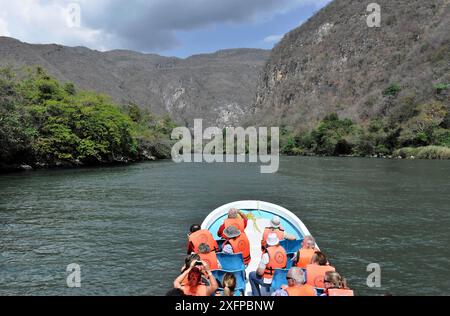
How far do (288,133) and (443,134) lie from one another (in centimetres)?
6941

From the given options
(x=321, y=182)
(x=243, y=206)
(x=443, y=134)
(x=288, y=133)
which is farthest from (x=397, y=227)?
(x=288, y=133)

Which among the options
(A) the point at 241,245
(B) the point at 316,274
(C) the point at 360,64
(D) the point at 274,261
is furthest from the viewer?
(C) the point at 360,64

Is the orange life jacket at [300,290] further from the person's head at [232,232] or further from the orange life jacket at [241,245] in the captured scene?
the person's head at [232,232]

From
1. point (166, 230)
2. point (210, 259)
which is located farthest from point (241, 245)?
point (166, 230)

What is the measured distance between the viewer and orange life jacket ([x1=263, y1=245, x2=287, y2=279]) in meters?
9.45

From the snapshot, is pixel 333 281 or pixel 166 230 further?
pixel 166 230

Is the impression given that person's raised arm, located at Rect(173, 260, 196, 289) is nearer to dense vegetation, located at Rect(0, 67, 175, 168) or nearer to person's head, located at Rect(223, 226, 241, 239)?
person's head, located at Rect(223, 226, 241, 239)

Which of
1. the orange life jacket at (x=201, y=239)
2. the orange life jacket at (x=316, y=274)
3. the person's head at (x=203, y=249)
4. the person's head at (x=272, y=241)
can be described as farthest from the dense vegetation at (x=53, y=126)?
the orange life jacket at (x=316, y=274)

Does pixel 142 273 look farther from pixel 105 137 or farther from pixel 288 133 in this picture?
pixel 288 133

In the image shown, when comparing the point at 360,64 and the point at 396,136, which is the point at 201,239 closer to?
the point at 396,136

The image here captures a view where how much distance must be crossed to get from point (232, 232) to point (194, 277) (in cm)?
274

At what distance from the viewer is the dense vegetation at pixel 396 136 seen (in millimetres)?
76062

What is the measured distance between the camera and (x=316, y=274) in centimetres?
833
